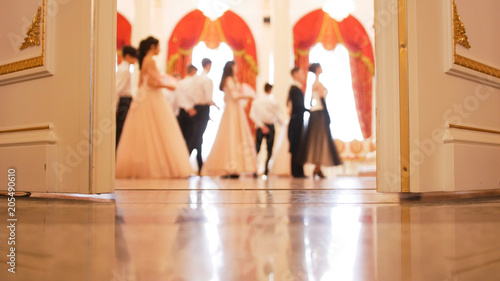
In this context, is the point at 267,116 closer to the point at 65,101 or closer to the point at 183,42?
the point at 183,42

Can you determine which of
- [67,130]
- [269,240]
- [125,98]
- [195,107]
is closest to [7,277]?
[269,240]

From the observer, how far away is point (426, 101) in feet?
6.05

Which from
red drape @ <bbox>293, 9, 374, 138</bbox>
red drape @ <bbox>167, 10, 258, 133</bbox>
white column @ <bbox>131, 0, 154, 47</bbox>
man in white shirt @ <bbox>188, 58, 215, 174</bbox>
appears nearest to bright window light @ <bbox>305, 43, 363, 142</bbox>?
red drape @ <bbox>293, 9, 374, 138</bbox>

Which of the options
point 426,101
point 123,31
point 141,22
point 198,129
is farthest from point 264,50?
point 426,101

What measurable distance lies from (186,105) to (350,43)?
15.5ft

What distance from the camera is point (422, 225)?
920mm

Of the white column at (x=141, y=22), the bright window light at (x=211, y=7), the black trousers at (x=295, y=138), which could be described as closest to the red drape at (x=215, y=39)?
the white column at (x=141, y=22)

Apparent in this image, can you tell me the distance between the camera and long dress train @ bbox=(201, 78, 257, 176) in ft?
19.0

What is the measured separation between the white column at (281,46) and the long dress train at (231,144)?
323cm

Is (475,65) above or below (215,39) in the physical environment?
below

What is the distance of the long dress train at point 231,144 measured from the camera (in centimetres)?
579

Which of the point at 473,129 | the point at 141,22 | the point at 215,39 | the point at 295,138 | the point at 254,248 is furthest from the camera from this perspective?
the point at 215,39

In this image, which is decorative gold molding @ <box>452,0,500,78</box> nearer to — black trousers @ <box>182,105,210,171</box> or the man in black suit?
the man in black suit

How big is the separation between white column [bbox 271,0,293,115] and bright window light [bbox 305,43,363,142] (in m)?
0.98
